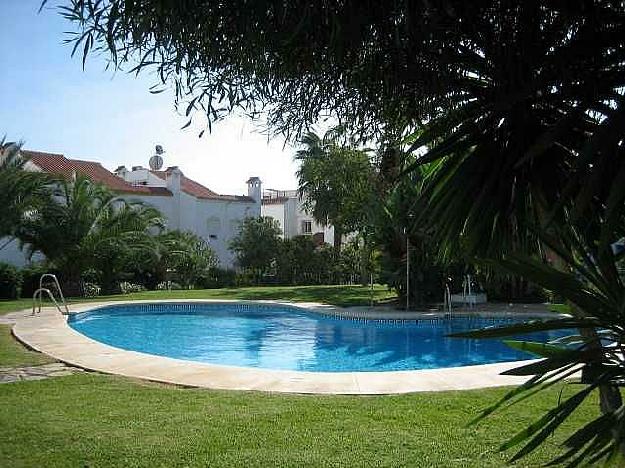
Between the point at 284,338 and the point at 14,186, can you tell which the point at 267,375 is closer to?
the point at 284,338

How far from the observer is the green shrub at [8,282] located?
2320 centimetres

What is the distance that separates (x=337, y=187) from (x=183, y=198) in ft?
49.5

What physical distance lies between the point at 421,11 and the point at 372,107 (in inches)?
42.6

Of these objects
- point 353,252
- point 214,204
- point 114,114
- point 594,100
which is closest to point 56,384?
point 114,114

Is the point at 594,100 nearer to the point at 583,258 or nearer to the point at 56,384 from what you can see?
the point at 583,258

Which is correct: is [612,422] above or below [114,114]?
below

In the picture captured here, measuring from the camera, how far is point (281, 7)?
2.71 metres

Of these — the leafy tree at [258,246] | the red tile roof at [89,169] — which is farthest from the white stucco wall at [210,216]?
the leafy tree at [258,246]

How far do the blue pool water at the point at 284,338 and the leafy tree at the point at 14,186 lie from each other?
171 inches

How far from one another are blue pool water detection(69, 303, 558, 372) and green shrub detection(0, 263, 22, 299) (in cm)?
551

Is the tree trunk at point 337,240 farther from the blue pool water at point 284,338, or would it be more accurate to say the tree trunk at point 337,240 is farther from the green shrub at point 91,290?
the green shrub at point 91,290

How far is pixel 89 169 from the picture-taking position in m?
36.8

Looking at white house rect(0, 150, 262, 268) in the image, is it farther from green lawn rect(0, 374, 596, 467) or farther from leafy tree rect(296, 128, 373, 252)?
green lawn rect(0, 374, 596, 467)

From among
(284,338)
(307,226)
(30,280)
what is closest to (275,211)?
(307,226)
